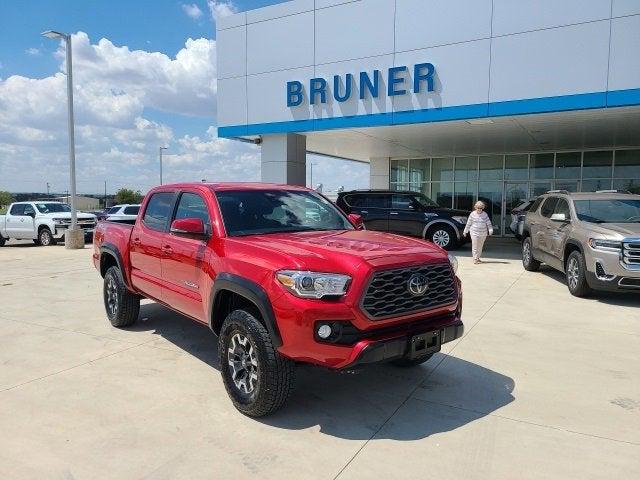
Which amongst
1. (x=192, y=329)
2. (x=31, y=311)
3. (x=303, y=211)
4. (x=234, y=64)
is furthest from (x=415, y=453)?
(x=234, y=64)

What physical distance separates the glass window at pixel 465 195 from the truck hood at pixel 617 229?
13.8 metres

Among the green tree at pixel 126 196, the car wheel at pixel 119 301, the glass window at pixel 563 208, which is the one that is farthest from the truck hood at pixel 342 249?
the green tree at pixel 126 196

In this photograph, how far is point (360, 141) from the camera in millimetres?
17406

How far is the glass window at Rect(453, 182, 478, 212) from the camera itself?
21547mm

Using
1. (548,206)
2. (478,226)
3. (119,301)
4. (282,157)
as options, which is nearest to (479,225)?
(478,226)

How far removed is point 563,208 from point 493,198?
12.5 metres

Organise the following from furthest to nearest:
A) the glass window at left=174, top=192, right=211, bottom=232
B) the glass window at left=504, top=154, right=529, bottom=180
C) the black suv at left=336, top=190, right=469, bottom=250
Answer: the glass window at left=504, top=154, right=529, bottom=180, the black suv at left=336, top=190, right=469, bottom=250, the glass window at left=174, top=192, right=211, bottom=232

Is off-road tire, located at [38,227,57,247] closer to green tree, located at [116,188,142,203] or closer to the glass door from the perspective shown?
the glass door

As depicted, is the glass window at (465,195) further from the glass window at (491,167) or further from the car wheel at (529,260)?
the car wheel at (529,260)

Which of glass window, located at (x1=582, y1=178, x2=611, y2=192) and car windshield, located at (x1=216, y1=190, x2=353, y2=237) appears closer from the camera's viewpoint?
car windshield, located at (x1=216, y1=190, x2=353, y2=237)

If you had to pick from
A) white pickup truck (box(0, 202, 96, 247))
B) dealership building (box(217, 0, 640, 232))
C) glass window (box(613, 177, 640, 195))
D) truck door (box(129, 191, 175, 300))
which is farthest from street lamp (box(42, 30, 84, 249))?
glass window (box(613, 177, 640, 195))

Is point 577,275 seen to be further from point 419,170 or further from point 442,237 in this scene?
point 419,170

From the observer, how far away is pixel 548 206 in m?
9.99

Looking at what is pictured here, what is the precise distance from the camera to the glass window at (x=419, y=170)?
74.6 feet
